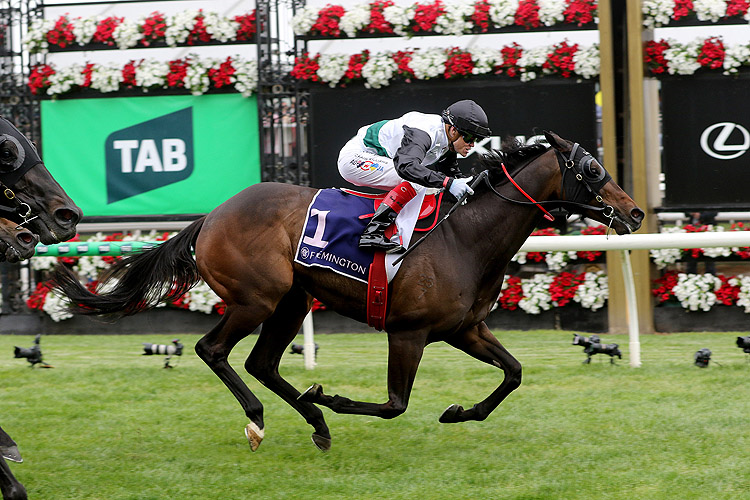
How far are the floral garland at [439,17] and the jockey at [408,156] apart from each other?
425cm

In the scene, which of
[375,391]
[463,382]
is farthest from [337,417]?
[463,382]

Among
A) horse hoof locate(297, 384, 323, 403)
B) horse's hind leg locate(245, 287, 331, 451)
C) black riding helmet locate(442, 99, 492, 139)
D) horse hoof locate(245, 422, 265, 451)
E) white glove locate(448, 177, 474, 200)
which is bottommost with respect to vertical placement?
horse hoof locate(245, 422, 265, 451)

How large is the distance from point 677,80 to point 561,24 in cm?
116

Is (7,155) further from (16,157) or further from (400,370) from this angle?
(400,370)

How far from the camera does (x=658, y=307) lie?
8430 millimetres

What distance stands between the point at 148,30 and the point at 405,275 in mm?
5634

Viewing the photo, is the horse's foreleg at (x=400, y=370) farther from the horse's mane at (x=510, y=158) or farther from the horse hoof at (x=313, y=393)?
the horse's mane at (x=510, y=158)

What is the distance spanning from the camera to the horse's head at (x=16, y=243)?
3477mm

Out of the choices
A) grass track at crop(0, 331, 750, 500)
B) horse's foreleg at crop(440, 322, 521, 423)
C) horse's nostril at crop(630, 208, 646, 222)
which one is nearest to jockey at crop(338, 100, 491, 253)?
horse's foreleg at crop(440, 322, 521, 423)

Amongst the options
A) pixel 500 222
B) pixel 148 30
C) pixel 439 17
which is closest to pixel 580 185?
pixel 500 222

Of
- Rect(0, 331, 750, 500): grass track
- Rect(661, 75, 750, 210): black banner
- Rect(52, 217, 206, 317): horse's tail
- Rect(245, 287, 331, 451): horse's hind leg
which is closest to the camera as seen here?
Rect(0, 331, 750, 500): grass track

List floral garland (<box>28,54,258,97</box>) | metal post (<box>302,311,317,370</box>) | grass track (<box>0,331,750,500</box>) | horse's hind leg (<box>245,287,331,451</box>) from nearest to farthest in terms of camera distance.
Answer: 1. grass track (<box>0,331,750,500</box>)
2. horse's hind leg (<box>245,287,331,451</box>)
3. metal post (<box>302,311,317,370</box>)
4. floral garland (<box>28,54,258,97</box>)

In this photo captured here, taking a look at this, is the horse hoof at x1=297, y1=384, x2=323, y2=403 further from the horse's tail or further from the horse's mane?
the horse's mane

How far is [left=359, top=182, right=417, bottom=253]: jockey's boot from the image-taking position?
440cm
